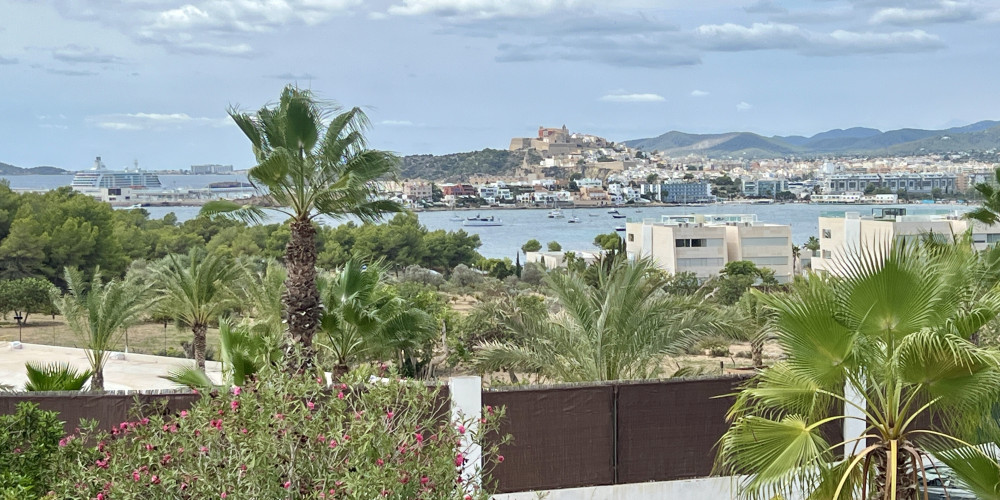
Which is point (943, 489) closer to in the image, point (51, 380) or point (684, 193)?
point (51, 380)

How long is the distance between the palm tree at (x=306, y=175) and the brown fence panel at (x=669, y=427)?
5.42m

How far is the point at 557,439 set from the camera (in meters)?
8.14

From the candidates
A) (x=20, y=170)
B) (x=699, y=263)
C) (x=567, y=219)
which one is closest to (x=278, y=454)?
(x=699, y=263)

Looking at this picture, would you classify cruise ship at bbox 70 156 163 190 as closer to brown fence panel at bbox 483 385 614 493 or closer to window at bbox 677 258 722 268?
window at bbox 677 258 722 268

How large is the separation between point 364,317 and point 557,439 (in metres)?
5.24

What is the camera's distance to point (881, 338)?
575cm

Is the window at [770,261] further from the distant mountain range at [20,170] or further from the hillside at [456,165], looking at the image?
the distant mountain range at [20,170]

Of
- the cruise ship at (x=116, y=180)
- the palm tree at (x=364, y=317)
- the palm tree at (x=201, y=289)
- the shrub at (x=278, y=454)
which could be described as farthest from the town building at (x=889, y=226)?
the cruise ship at (x=116, y=180)

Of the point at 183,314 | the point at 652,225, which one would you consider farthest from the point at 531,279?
the point at 183,314

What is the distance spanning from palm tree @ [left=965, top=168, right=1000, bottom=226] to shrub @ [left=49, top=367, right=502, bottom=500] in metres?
19.0

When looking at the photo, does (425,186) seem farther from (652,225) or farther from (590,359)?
(590,359)

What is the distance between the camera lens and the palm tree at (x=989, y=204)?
68.4 feet

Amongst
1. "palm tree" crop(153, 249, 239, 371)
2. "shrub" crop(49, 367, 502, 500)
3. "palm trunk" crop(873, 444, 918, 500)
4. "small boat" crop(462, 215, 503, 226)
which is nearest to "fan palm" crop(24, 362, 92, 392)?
"shrub" crop(49, 367, 502, 500)

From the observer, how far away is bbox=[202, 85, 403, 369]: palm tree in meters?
12.5
